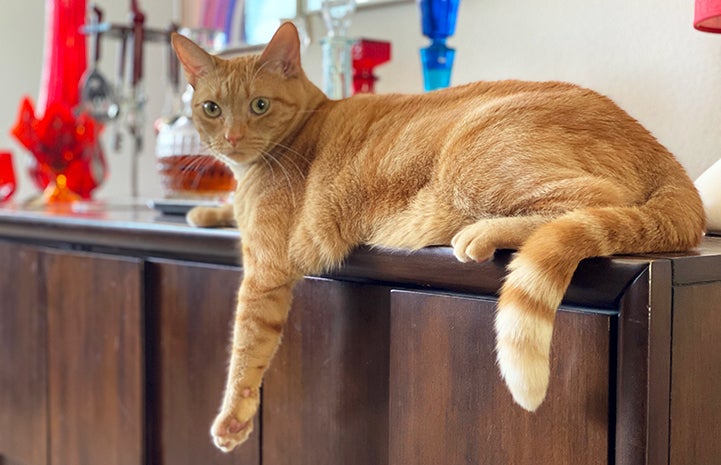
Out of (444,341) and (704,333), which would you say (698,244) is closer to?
(704,333)

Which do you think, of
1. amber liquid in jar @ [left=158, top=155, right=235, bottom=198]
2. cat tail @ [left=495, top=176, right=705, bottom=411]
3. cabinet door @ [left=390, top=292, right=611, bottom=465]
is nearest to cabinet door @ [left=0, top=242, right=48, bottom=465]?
amber liquid in jar @ [left=158, top=155, right=235, bottom=198]

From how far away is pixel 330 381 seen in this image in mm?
921

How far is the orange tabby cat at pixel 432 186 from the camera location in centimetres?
66

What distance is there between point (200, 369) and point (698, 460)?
2.19 feet

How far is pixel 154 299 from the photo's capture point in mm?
1178

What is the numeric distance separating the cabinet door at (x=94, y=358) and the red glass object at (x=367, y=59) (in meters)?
0.57

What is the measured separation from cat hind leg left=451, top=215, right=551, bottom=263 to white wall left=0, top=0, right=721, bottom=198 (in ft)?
1.81

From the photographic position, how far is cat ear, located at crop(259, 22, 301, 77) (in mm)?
1007

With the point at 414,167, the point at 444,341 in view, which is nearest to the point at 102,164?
the point at 414,167

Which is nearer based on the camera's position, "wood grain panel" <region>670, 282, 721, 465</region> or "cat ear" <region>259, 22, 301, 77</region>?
"wood grain panel" <region>670, 282, 721, 465</region>

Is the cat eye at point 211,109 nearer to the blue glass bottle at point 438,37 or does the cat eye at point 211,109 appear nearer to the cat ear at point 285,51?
the cat ear at point 285,51

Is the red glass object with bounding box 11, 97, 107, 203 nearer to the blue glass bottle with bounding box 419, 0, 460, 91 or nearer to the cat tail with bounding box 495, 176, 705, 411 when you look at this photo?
the blue glass bottle with bounding box 419, 0, 460, 91

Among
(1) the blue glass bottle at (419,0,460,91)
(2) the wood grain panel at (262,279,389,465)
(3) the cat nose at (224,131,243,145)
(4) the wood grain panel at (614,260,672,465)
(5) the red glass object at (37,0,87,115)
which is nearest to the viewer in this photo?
(4) the wood grain panel at (614,260,672,465)

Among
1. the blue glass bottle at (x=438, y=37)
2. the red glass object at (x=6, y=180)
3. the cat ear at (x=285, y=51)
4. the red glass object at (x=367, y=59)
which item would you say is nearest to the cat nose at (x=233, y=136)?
the cat ear at (x=285, y=51)
